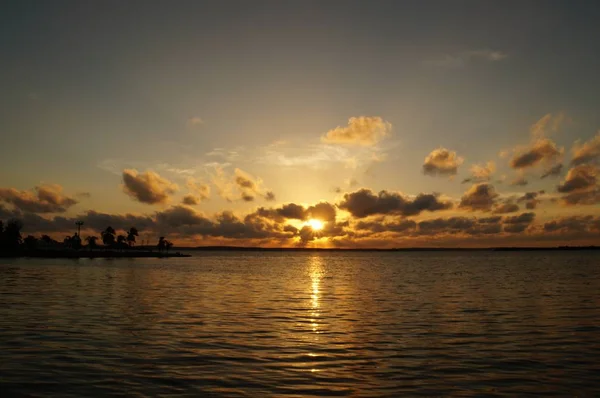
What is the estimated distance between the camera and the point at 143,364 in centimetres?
2323

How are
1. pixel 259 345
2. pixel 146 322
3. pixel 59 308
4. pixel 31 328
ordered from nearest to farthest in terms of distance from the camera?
1. pixel 259 345
2. pixel 31 328
3. pixel 146 322
4. pixel 59 308

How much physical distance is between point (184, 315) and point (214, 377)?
67.9 ft

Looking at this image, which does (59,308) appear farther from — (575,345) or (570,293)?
(570,293)

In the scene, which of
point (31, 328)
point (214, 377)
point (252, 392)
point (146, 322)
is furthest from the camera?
point (146, 322)

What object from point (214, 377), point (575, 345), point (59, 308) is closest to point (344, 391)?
point (214, 377)

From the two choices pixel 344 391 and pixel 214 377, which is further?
pixel 214 377

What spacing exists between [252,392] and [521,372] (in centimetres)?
1189

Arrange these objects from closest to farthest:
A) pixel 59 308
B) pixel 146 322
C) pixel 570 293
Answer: pixel 146 322
pixel 59 308
pixel 570 293

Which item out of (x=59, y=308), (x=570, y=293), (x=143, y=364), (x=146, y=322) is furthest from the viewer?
(x=570, y=293)

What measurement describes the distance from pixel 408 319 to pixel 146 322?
1959 cm

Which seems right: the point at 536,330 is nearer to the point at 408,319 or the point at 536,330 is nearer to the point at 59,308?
the point at 408,319

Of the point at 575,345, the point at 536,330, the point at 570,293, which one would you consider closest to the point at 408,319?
the point at 536,330

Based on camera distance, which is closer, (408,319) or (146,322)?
(146,322)

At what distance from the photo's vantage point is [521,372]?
73.0 ft
